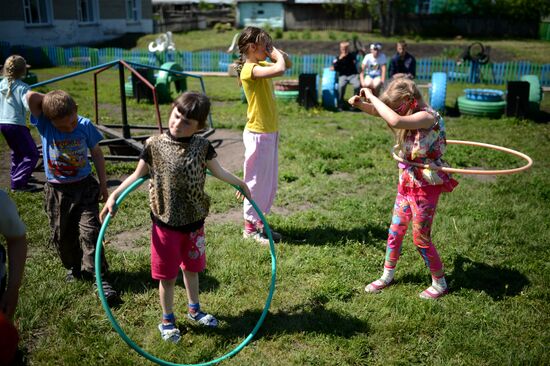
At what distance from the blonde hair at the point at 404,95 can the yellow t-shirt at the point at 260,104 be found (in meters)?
1.38

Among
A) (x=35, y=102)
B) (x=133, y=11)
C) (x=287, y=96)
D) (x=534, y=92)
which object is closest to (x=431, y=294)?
(x=35, y=102)

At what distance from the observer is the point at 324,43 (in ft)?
102

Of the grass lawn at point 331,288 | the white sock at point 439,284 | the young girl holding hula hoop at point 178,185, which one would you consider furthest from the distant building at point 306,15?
the young girl holding hula hoop at point 178,185

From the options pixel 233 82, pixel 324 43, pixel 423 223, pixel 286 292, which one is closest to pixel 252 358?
pixel 286 292

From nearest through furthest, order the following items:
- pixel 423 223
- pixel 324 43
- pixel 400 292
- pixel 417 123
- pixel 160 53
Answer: pixel 417 123
pixel 423 223
pixel 400 292
pixel 160 53
pixel 324 43

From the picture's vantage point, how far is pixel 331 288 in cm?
434

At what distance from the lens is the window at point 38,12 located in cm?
2548

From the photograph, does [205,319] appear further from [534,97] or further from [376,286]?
[534,97]

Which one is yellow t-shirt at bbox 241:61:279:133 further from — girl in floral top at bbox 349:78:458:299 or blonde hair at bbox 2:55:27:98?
blonde hair at bbox 2:55:27:98

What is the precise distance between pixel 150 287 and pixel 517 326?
121 inches

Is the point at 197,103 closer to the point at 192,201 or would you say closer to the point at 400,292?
the point at 192,201

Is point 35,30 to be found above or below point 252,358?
above

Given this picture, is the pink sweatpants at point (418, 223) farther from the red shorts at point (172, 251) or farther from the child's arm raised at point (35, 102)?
the child's arm raised at point (35, 102)

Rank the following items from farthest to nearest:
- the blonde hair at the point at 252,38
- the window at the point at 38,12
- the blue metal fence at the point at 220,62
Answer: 1. the window at the point at 38,12
2. the blue metal fence at the point at 220,62
3. the blonde hair at the point at 252,38
